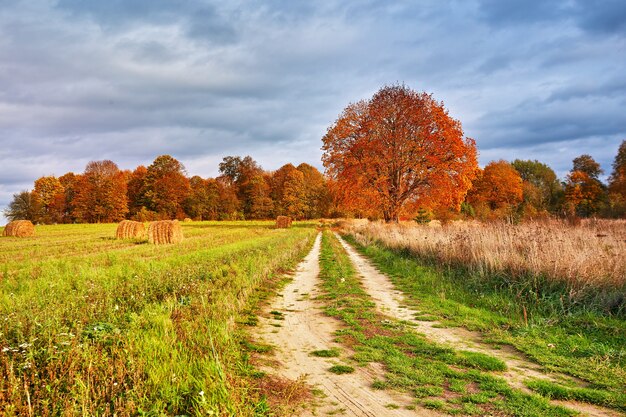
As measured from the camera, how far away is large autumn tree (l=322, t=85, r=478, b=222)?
108 feet

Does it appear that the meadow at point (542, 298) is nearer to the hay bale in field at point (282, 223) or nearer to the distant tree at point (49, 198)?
the hay bale in field at point (282, 223)

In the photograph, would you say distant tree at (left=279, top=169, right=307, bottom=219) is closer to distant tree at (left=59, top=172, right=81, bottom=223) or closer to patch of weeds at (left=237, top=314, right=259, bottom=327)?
distant tree at (left=59, top=172, right=81, bottom=223)

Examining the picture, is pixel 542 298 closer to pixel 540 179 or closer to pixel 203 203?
pixel 203 203

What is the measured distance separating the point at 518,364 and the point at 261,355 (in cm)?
439

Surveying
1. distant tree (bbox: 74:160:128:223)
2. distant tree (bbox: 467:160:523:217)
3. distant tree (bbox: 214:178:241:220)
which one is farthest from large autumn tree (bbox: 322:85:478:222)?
distant tree (bbox: 74:160:128:223)

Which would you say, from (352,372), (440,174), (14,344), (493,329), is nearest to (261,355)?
(352,372)

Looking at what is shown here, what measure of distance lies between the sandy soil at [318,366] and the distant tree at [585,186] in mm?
68619

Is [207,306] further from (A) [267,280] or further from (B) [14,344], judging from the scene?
(A) [267,280]

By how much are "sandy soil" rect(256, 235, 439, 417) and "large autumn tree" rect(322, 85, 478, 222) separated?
2532 centimetres

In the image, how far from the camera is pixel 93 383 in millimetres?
4363

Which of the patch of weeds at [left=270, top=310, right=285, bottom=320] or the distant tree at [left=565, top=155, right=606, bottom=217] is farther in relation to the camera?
the distant tree at [left=565, top=155, right=606, bottom=217]

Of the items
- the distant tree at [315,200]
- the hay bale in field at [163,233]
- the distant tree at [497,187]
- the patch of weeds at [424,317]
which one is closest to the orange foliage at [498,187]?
the distant tree at [497,187]

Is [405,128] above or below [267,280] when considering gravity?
above

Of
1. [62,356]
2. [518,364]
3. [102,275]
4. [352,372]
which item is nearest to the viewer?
[62,356]
